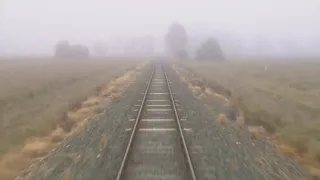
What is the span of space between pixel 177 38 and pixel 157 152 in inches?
4331

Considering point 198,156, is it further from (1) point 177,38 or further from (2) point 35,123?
(1) point 177,38

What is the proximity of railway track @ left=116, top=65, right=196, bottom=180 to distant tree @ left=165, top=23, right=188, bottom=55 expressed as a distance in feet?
317

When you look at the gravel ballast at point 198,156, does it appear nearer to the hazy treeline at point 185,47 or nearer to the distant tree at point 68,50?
the hazy treeline at point 185,47

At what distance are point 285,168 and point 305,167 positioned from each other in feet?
2.69

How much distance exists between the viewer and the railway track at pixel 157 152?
25.9 ft

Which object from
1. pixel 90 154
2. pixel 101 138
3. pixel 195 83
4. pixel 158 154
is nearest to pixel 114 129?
pixel 101 138

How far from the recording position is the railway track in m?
7.89

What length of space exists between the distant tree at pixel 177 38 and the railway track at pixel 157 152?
3799 inches

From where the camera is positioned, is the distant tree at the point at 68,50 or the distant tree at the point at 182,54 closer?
the distant tree at the point at 182,54

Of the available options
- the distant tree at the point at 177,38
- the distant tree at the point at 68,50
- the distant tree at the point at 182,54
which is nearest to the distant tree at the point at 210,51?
the distant tree at the point at 182,54

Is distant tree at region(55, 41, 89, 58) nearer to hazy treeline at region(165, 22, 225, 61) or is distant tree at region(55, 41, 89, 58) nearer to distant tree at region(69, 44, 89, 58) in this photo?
distant tree at region(69, 44, 89, 58)

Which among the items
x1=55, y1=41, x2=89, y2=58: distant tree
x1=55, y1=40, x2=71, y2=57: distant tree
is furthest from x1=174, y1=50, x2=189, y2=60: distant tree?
x1=55, y1=40, x2=71, y2=57: distant tree

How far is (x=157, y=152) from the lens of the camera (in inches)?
377

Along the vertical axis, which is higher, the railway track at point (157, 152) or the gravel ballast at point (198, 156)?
the railway track at point (157, 152)
